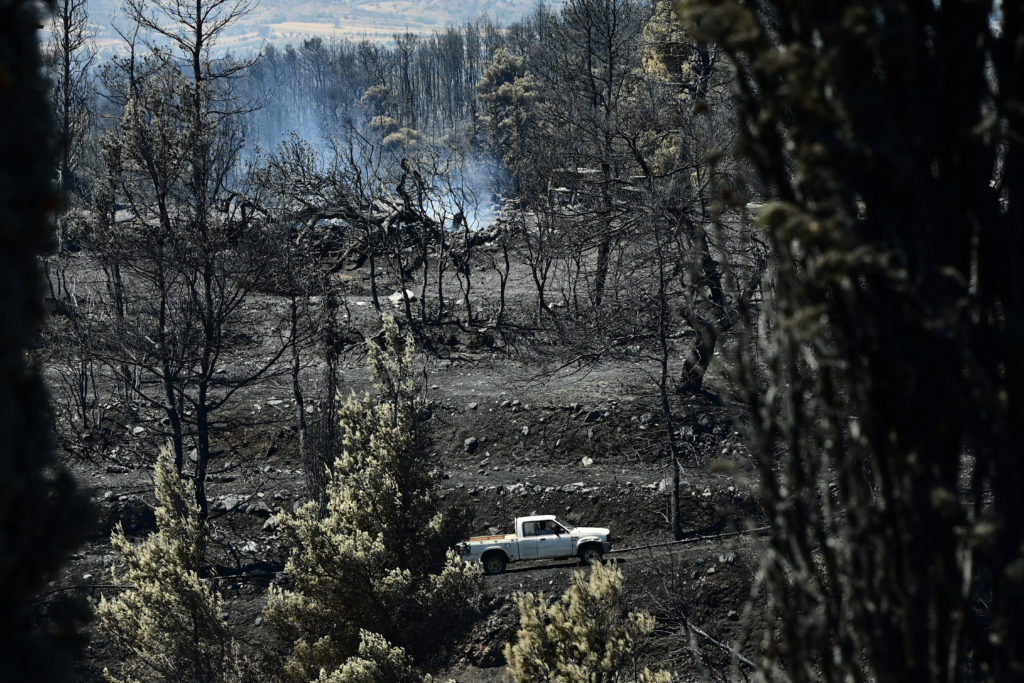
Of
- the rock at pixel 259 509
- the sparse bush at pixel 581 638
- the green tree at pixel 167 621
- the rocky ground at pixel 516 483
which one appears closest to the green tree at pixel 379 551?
the green tree at pixel 167 621

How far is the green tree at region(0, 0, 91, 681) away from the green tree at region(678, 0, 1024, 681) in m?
1.18

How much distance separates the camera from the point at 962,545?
66.3 inches

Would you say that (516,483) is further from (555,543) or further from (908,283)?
A: (908,283)

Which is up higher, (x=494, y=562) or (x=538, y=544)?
(x=538, y=544)

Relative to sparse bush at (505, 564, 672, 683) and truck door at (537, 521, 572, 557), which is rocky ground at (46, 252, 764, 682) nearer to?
truck door at (537, 521, 572, 557)

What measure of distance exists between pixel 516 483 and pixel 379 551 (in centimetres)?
560

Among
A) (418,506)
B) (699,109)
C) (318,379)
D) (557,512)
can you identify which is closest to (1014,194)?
(699,109)

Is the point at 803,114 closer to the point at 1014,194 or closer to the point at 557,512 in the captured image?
the point at 1014,194

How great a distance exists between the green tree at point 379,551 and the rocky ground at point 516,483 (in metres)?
1.39

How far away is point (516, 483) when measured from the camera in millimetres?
14250

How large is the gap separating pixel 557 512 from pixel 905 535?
476 inches

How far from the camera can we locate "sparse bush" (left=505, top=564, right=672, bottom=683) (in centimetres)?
650

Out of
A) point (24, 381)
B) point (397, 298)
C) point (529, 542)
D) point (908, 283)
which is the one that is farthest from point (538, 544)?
point (397, 298)

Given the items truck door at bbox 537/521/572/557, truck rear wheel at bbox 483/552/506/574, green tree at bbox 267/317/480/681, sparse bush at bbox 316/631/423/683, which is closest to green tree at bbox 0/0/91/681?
sparse bush at bbox 316/631/423/683
